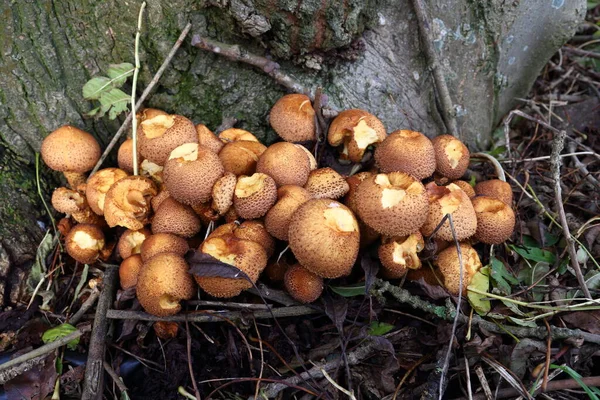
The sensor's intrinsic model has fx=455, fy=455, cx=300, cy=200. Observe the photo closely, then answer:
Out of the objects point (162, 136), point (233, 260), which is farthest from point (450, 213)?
point (162, 136)

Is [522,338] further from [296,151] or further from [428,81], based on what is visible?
[428,81]

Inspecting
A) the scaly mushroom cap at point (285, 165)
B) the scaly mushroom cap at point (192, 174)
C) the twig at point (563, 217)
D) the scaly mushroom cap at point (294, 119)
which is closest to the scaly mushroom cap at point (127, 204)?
the scaly mushroom cap at point (192, 174)

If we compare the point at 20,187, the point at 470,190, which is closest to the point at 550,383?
the point at 470,190

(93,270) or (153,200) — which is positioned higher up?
(153,200)

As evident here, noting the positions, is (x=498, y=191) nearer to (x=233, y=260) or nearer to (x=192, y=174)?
(x=233, y=260)

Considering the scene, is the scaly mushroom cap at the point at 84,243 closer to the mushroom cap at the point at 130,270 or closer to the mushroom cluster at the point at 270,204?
the mushroom cluster at the point at 270,204
